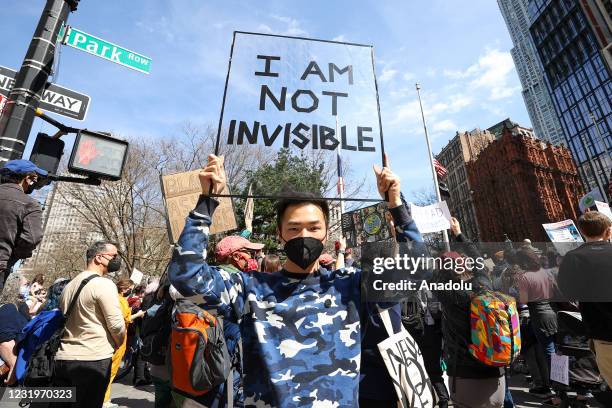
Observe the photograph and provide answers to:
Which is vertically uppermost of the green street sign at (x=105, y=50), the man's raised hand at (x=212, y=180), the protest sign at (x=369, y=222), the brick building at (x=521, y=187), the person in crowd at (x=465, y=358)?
the brick building at (x=521, y=187)

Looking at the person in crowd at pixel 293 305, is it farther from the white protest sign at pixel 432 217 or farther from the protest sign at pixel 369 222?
the white protest sign at pixel 432 217

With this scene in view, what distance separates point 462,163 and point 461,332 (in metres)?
86.9

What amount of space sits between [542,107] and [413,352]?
6662 inches

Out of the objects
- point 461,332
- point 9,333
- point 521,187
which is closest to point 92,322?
point 9,333

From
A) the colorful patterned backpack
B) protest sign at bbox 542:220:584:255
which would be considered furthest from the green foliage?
protest sign at bbox 542:220:584:255

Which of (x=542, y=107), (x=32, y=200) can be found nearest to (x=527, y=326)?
(x=32, y=200)

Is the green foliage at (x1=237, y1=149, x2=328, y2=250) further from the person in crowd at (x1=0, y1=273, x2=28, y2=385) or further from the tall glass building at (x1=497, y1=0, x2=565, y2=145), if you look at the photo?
the tall glass building at (x1=497, y1=0, x2=565, y2=145)

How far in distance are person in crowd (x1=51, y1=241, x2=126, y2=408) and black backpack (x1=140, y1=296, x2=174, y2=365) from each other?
0.93 meters

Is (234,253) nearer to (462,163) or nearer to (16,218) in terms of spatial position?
(16,218)

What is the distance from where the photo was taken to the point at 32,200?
2.80 meters

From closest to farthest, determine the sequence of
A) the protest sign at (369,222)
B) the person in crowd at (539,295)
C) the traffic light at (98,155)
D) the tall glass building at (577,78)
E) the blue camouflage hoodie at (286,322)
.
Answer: the blue camouflage hoodie at (286,322), the protest sign at (369,222), the traffic light at (98,155), the person in crowd at (539,295), the tall glass building at (577,78)

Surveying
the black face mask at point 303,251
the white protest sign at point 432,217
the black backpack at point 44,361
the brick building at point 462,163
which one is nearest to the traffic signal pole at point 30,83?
the black backpack at point 44,361

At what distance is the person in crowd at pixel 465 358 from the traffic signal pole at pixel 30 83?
4478 mm

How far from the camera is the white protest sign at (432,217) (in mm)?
6273
